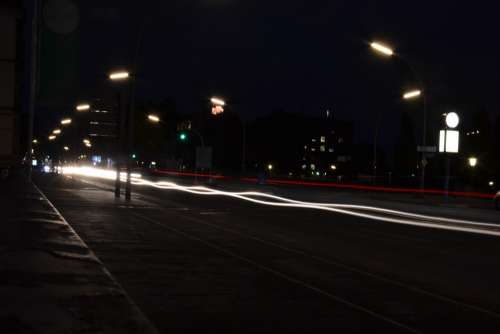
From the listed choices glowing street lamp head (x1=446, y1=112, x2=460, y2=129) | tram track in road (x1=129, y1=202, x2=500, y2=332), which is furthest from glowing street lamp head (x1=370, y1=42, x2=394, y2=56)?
A: tram track in road (x1=129, y1=202, x2=500, y2=332)

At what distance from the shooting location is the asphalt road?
27.3 ft


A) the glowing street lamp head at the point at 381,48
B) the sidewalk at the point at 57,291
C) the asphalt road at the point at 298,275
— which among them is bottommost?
the asphalt road at the point at 298,275

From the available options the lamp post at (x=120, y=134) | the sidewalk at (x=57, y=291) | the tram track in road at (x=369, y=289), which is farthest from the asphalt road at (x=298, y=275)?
the lamp post at (x=120, y=134)

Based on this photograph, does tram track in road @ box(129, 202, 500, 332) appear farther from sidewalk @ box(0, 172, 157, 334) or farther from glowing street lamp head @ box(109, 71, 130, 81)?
glowing street lamp head @ box(109, 71, 130, 81)

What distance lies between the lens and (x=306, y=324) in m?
7.99

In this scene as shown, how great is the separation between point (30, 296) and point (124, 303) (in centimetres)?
117

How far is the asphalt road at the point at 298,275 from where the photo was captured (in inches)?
328

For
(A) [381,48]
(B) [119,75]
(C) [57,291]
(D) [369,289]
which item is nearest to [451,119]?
(A) [381,48]

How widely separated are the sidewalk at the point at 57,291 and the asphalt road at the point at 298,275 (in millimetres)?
437

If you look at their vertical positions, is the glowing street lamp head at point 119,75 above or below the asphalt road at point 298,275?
above

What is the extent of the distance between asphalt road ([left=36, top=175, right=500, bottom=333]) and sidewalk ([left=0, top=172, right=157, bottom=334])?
437 millimetres

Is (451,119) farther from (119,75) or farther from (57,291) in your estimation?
(57,291)

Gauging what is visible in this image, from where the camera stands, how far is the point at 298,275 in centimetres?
1191

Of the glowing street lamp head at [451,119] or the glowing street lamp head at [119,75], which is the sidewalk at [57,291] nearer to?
the glowing street lamp head at [119,75]
